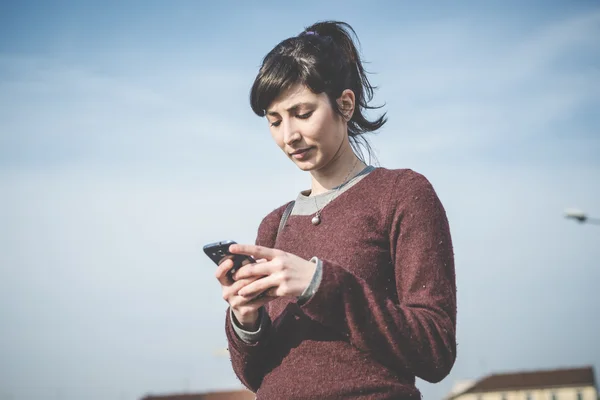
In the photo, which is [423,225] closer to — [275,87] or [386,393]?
[386,393]

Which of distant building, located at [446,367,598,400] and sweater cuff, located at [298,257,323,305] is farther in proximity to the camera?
distant building, located at [446,367,598,400]

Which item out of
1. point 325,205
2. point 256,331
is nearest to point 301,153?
point 325,205

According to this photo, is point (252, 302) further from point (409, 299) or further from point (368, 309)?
point (409, 299)

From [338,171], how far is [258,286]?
729 millimetres

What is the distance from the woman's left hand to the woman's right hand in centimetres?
5

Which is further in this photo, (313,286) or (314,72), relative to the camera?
(314,72)

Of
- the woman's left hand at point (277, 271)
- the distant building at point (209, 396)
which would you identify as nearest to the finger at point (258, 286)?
the woman's left hand at point (277, 271)

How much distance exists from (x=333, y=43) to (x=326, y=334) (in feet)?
3.77

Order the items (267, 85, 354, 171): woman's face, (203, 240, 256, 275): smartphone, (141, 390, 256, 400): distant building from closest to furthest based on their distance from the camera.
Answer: (203, 240, 256, 275): smartphone, (267, 85, 354, 171): woman's face, (141, 390, 256, 400): distant building

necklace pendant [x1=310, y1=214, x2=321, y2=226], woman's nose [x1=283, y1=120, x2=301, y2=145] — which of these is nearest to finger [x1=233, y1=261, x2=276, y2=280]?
necklace pendant [x1=310, y1=214, x2=321, y2=226]

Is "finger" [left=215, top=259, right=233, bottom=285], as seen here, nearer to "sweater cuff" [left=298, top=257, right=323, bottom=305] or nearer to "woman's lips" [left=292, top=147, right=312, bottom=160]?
"sweater cuff" [left=298, top=257, right=323, bottom=305]

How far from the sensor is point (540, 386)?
171 feet

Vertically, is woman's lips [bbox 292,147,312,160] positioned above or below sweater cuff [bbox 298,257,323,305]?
above

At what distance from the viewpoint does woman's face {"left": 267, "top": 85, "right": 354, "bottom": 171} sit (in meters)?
2.29
